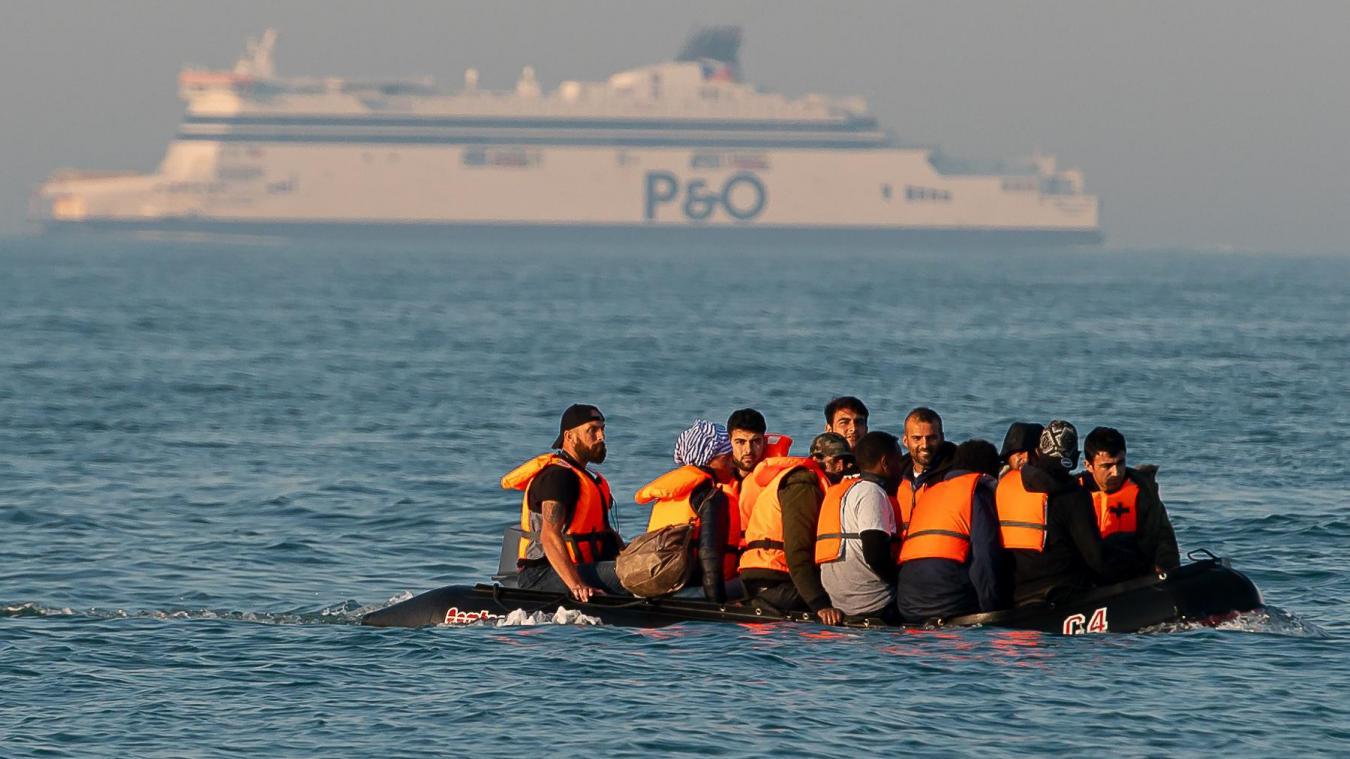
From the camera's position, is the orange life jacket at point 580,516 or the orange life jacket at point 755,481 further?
the orange life jacket at point 580,516

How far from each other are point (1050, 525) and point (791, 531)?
63.5 inches

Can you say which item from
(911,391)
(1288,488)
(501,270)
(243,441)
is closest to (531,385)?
(911,391)

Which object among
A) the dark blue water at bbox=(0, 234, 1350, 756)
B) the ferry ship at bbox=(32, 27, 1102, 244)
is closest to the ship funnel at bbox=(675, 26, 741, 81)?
the ferry ship at bbox=(32, 27, 1102, 244)

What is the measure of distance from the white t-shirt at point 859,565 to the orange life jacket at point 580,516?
155 cm

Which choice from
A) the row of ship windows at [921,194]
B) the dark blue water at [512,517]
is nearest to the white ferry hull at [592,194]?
the row of ship windows at [921,194]

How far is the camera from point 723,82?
159625 millimetres

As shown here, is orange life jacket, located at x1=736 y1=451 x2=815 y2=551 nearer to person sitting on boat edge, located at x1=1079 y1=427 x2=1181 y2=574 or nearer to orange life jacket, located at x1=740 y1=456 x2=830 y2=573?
orange life jacket, located at x1=740 y1=456 x2=830 y2=573

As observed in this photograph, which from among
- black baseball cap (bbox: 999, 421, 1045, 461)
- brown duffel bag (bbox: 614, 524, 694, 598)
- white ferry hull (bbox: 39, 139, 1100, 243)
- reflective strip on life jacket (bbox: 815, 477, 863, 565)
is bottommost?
brown duffel bag (bbox: 614, 524, 694, 598)

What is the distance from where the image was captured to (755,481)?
11.6 metres

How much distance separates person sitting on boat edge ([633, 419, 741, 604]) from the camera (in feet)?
38.2

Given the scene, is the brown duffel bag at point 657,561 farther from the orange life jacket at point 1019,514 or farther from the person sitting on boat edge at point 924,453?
the orange life jacket at point 1019,514

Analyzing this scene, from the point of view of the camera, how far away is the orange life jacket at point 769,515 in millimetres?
11367

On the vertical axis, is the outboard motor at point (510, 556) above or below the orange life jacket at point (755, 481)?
below

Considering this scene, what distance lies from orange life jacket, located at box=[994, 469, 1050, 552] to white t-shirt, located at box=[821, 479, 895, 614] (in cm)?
77
